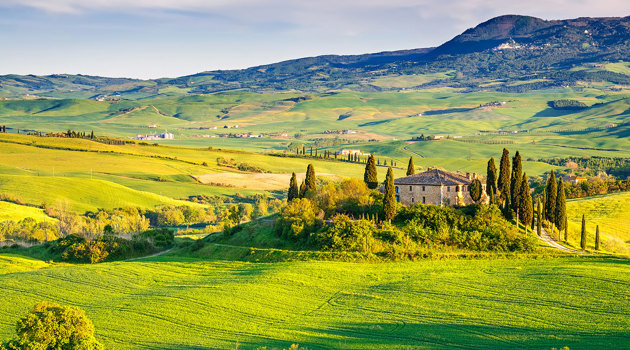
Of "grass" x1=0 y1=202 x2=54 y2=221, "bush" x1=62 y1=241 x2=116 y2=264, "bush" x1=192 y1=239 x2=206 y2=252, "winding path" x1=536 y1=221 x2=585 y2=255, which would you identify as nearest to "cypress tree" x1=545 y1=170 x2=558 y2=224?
"winding path" x1=536 y1=221 x2=585 y2=255

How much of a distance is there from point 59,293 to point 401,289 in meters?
29.9

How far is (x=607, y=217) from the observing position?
91.6m

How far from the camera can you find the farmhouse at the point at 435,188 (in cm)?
8038

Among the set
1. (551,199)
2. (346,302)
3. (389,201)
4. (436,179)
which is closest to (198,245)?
(389,201)

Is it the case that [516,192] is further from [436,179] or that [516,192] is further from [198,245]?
[198,245]

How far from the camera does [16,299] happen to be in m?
57.8

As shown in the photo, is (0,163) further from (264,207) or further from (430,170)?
(430,170)

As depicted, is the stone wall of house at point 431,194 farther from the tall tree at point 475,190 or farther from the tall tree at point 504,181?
the tall tree at point 504,181

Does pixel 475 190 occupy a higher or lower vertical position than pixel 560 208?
higher

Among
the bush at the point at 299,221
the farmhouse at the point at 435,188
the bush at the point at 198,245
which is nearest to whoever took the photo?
the bush at the point at 299,221

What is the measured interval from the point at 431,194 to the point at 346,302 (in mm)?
30379

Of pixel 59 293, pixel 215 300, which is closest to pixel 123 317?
pixel 215 300

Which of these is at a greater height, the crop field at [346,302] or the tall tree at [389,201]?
the tall tree at [389,201]

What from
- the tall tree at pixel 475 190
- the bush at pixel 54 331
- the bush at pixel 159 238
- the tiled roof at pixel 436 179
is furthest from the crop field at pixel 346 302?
the bush at pixel 159 238
